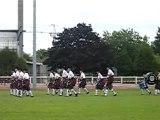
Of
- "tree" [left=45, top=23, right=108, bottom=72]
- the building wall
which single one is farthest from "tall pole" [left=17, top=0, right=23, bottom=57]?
the building wall

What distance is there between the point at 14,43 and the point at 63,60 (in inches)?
1407

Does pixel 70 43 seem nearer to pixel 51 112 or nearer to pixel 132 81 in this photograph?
pixel 132 81

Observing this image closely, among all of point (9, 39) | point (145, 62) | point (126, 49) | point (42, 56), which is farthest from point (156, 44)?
point (42, 56)

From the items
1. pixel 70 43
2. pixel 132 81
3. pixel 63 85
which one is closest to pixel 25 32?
pixel 70 43

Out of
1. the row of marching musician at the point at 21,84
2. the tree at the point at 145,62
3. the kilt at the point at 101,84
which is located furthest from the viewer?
the tree at the point at 145,62

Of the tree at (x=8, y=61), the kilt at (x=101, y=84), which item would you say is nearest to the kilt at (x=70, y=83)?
the kilt at (x=101, y=84)

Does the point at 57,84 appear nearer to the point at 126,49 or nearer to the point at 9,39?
the point at 126,49

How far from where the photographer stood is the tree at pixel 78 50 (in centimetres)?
9188

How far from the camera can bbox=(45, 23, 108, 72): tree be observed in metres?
91.9

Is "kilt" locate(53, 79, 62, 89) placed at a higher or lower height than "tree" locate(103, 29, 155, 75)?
lower

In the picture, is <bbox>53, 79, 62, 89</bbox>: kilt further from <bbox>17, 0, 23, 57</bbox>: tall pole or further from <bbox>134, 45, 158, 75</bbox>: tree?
<bbox>17, 0, 23, 57</bbox>: tall pole

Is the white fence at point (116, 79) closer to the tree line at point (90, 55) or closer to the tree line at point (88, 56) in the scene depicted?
the tree line at point (88, 56)

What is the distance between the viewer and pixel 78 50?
3684 inches

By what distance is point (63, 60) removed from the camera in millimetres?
92812
